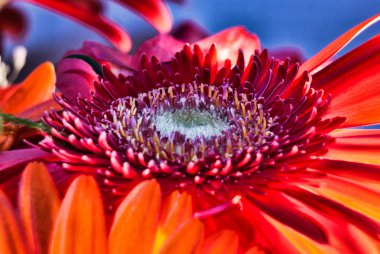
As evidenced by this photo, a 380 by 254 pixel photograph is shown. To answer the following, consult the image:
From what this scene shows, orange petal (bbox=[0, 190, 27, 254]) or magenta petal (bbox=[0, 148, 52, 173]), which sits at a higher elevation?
magenta petal (bbox=[0, 148, 52, 173])

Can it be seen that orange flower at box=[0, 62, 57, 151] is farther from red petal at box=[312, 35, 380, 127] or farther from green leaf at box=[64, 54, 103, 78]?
red petal at box=[312, 35, 380, 127]

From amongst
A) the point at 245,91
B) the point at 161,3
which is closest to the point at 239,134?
the point at 245,91

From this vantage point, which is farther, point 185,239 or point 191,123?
point 191,123

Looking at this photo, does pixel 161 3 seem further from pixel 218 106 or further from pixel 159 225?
pixel 159 225

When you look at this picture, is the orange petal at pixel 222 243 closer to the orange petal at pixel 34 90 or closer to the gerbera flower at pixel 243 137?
the gerbera flower at pixel 243 137

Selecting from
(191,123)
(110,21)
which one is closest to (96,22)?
(110,21)

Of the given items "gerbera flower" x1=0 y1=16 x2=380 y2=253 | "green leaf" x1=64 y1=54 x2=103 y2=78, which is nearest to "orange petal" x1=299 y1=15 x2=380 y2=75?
"gerbera flower" x1=0 y1=16 x2=380 y2=253

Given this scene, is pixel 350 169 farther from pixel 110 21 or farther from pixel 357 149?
pixel 110 21
